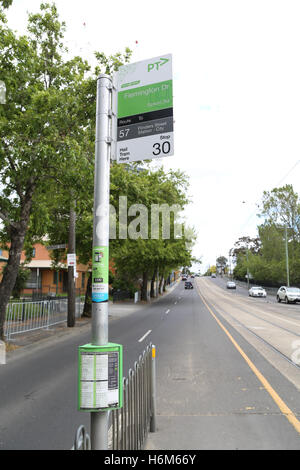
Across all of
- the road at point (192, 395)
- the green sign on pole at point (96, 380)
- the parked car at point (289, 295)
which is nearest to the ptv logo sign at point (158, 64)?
the green sign on pole at point (96, 380)

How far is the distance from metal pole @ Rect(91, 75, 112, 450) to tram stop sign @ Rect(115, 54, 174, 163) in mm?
210

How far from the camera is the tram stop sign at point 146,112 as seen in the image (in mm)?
3419

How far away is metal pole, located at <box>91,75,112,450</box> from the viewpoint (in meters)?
2.63

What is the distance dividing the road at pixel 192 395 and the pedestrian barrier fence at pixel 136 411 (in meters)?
0.27

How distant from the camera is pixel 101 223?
2939 mm

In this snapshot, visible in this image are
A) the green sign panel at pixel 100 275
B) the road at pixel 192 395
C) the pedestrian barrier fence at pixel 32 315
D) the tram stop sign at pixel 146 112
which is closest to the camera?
the green sign panel at pixel 100 275

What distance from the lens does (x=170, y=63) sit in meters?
3.44

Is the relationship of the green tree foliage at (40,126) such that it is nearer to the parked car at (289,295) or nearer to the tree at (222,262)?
the parked car at (289,295)

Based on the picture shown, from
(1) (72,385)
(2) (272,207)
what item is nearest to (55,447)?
(1) (72,385)

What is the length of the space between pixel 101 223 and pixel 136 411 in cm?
218

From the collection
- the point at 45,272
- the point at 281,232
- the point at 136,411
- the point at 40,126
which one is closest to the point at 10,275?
the point at 40,126

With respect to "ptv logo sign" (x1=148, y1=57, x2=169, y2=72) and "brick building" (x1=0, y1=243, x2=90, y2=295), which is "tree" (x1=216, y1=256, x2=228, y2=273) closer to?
"brick building" (x1=0, y1=243, x2=90, y2=295)

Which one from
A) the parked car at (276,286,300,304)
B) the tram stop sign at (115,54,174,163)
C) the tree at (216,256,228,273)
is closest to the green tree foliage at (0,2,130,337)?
the tram stop sign at (115,54,174,163)
